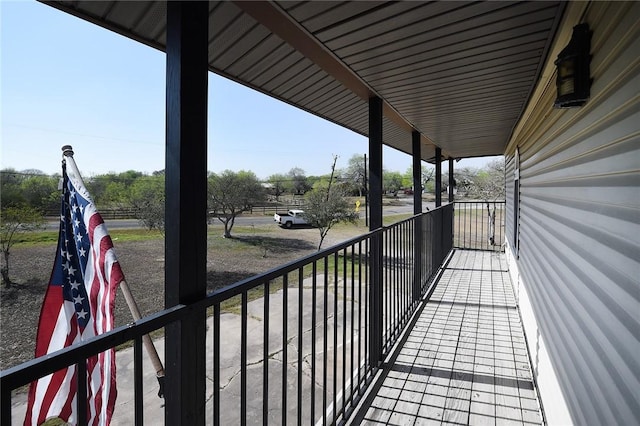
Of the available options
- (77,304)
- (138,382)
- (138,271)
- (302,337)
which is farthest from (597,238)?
(138,271)

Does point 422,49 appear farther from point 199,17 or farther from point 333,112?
point 333,112

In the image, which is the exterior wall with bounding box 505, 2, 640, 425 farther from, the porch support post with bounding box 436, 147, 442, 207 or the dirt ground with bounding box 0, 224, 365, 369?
the dirt ground with bounding box 0, 224, 365, 369

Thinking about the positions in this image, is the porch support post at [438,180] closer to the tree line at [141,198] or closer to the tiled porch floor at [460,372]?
the tiled porch floor at [460,372]

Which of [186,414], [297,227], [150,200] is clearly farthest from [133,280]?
[297,227]

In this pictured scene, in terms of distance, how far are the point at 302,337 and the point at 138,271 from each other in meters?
12.5

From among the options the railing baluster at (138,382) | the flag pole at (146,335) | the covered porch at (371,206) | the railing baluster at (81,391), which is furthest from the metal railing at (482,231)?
the railing baluster at (81,391)

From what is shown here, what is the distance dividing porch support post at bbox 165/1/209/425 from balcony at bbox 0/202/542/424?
62 millimetres

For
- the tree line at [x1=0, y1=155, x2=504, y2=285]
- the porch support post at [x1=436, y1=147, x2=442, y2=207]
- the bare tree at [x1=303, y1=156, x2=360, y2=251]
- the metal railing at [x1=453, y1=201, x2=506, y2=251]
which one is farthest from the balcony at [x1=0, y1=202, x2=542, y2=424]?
the bare tree at [x1=303, y1=156, x2=360, y2=251]

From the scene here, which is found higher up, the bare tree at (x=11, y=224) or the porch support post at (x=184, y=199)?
the porch support post at (x=184, y=199)

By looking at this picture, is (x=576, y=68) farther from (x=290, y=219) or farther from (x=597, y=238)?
(x=290, y=219)

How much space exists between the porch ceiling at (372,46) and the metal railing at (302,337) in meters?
1.06

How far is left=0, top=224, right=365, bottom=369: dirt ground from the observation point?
7793 mm

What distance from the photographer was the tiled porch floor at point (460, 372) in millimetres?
2088

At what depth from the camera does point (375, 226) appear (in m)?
2.73
